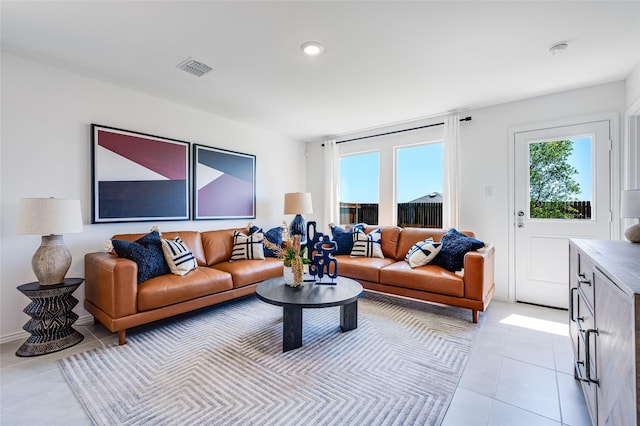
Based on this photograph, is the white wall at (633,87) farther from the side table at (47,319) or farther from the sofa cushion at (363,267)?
the side table at (47,319)

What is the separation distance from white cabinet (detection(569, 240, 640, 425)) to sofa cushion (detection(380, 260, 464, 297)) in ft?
3.90

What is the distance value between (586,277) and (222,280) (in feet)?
9.28

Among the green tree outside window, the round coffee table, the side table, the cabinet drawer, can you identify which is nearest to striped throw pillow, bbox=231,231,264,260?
the round coffee table

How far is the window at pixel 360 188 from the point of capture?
4684mm

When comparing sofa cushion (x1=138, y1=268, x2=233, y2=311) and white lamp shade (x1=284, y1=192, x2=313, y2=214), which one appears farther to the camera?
white lamp shade (x1=284, y1=192, x2=313, y2=214)

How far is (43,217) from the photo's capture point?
221 centimetres

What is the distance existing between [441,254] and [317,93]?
2.30m

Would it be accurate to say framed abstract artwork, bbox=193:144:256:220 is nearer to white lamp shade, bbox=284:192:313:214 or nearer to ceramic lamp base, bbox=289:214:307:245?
white lamp shade, bbox=284:192:313:214

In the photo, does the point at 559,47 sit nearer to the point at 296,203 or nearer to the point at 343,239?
the point at 343,239

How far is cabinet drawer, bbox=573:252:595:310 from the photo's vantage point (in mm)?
1314

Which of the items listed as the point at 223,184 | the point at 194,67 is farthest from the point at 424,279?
the point at 194,67

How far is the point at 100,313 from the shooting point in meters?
2.46

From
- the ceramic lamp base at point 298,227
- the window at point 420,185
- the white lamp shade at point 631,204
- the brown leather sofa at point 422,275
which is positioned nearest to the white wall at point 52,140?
the ceramic lamp base at point 298,227

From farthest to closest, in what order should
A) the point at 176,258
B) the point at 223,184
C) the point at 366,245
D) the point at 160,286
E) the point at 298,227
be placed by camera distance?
1. the point at 298,227
2. the point at 223,184
3. the point at 366,245
4. the point at 176,258
5. the point at 160,286
